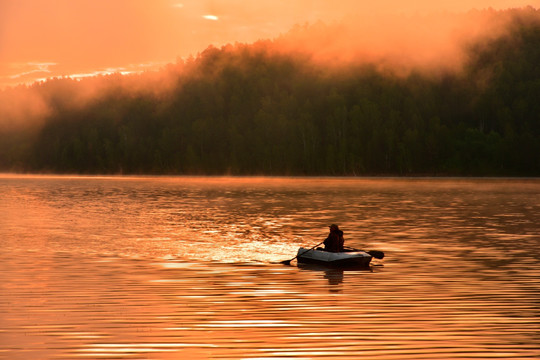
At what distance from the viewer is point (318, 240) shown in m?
56.2

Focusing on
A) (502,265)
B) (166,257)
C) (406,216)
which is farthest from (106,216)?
(502,265)

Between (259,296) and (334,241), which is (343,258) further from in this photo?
(259,296)

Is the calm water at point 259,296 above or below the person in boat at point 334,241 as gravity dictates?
below

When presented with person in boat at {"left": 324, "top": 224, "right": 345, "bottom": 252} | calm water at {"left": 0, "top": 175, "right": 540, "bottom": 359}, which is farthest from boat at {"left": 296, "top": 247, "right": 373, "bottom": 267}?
calm water at {"left": 0, "top": 175, "right": 540, "bottom": 359}

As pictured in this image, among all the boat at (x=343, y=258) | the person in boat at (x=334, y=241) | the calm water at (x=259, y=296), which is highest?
the person in boat at (x=334, y=241)

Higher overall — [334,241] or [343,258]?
[334,241]

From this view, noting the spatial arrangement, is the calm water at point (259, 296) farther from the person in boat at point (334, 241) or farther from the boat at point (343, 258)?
the person in boat at point (334, 241)

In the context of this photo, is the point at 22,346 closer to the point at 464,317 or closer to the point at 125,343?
the point at 125,343

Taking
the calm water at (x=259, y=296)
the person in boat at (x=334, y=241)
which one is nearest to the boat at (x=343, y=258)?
the person in boat at (x=334, y=241)

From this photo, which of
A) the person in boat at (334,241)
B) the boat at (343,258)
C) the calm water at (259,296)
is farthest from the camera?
the person in boat at (334,241)

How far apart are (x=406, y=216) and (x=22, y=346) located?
2583 inches

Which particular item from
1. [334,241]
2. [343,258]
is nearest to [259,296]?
[343,258]

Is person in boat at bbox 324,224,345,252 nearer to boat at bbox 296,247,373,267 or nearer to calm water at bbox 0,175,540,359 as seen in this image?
boat at bbox 296,247,373,267

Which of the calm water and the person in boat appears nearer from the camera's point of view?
the calm water
